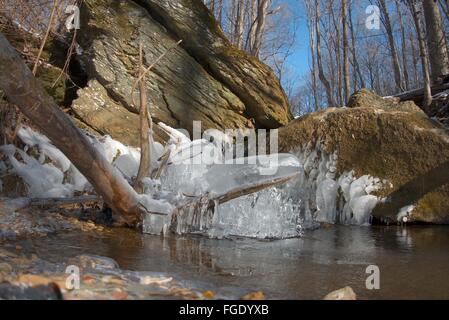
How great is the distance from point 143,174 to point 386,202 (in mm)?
3288

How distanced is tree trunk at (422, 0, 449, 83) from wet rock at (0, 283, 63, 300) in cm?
898

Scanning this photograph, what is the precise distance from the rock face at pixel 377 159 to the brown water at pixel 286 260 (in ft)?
3.39

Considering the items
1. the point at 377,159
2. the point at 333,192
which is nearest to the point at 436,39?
the point at 377,159

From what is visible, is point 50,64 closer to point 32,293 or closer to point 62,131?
point 62,131

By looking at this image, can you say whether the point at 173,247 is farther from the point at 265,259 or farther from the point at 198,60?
the point at 198,60

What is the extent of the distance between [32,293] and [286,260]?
197 cm

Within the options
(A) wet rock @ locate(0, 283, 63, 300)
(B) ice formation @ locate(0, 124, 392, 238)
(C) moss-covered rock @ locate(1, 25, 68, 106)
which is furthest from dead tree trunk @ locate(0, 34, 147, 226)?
(C) moss-covered rock @ locate(1, 25, 68, 106)

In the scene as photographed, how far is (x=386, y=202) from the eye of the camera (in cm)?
575

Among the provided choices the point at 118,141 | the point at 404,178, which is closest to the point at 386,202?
the point at 404,178

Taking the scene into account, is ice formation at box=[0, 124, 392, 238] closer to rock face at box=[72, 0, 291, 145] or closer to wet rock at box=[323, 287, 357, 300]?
rock face at box=[72, 0, 291, 145]

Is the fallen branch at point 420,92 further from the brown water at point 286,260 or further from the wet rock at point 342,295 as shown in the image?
the wet rock at point 342,295

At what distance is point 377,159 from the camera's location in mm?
6082

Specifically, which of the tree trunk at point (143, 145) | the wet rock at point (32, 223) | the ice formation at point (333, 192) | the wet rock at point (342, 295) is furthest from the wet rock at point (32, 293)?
the ice formation at point (333, 192)

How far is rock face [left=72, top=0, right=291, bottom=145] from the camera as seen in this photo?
772 cm
